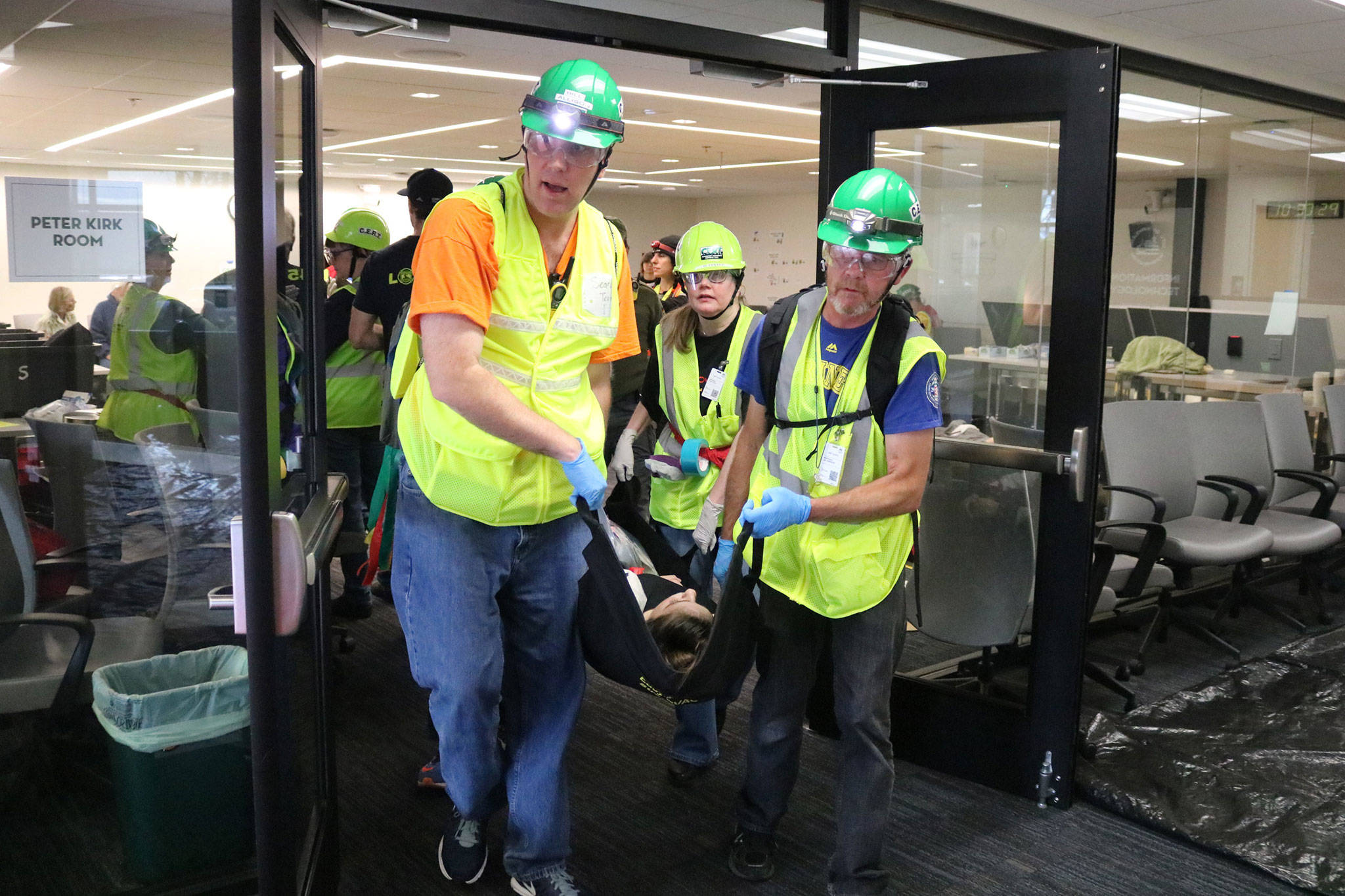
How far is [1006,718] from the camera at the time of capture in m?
2.79

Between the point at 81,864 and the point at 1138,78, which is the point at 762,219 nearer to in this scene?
the point at 1138,78

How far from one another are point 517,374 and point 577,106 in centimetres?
46

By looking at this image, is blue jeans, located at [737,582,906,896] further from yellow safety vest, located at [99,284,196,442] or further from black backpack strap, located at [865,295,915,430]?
yellow safety vest, located at [99,284,196,442]

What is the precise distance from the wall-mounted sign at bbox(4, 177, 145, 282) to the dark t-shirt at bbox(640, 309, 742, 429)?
1.52 m

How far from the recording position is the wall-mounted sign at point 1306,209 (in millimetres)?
6062

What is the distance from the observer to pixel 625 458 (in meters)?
3.10

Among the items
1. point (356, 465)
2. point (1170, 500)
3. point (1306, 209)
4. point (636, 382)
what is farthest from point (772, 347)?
point (1306, 209)

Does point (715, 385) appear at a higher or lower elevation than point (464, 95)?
lower

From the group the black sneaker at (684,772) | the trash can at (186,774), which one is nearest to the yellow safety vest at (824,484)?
the black sneaker at (684,772)

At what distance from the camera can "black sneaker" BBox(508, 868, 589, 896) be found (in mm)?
2084

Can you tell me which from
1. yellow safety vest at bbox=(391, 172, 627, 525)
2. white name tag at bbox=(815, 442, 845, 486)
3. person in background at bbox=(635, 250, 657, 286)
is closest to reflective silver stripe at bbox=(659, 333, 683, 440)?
white name tag at bbox=(815, 442, 845, 486)

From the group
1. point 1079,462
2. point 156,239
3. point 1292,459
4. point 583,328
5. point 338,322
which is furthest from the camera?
point 1292,459

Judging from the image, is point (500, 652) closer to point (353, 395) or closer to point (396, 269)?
point (396, 269)

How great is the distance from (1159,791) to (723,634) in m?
1.46
